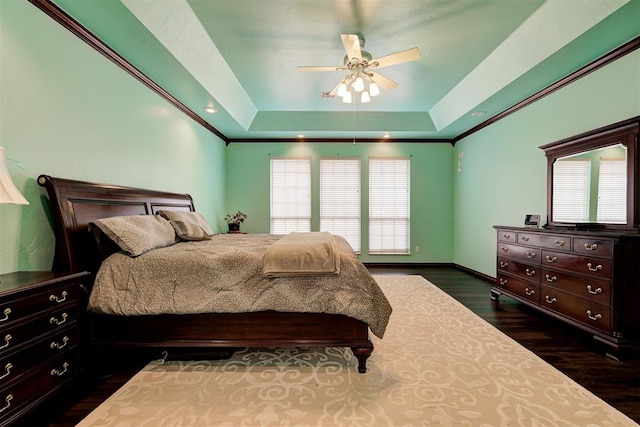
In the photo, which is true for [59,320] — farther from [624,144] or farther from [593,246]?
[624,144]

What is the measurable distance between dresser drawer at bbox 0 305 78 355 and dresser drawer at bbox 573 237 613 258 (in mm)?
3959

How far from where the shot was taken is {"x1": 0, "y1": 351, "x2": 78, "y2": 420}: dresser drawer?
1329mm

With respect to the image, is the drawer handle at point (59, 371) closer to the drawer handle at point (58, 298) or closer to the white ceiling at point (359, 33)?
the drawer handle at point (58, 298)

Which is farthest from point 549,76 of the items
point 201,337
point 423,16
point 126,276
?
point 126,276

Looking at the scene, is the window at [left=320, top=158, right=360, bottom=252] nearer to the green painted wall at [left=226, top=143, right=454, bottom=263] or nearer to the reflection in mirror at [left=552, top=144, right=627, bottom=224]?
the green painted wall at [left=226, top=143, right=454, bottom=263]

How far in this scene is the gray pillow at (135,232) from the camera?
2.03 metres

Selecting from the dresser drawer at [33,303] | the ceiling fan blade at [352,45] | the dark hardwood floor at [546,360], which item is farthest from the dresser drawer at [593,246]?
the dresser drawer at [33,303]

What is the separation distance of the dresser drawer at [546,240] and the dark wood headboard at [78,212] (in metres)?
4.13

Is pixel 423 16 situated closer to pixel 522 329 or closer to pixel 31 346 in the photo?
pixel 522 329

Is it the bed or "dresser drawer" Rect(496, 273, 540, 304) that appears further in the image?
"dresser drawer" Rect(496, 273, 540, 304)

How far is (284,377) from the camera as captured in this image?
1.92 metres

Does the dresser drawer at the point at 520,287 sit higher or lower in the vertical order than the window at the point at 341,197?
lower

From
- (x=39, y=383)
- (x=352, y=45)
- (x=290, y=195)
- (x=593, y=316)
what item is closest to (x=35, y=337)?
(x=39, y=383)

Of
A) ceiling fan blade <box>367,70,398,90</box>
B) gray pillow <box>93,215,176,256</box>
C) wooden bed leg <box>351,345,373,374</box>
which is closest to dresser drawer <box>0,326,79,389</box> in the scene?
gray pillow <box>93,215,176,256</box>
